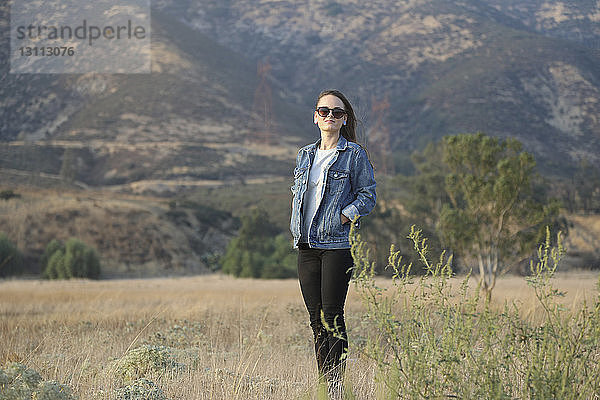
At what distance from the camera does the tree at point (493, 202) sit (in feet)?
41.9

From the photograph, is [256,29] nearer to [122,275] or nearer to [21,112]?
[21,112]

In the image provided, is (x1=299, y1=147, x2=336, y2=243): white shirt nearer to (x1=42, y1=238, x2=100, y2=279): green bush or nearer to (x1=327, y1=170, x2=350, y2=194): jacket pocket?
(x1=327, y1=170, x2=350, y2=194): jacket pocket

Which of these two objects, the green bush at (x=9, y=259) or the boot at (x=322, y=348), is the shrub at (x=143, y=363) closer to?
the boot at (x=322, y=348)

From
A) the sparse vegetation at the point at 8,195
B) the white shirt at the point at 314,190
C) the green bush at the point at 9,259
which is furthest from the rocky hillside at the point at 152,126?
the white shirt at the point at 314,190

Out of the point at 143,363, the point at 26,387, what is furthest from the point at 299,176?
the point at 26,387

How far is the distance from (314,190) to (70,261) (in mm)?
26298

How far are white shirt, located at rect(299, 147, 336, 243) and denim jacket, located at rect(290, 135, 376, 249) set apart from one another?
0.08 ft

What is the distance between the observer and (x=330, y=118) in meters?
4.34

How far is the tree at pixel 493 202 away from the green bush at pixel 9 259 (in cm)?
2101

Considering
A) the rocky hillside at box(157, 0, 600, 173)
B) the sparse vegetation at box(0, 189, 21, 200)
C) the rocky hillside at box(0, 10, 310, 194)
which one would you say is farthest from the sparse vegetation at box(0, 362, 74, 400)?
the rocky hillside at box(0, 10, 310, 194)

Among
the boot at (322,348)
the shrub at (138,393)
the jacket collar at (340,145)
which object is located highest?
the jacket collar at (340,145)

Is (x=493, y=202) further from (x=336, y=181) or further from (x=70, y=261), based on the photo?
(x=70, y=261)

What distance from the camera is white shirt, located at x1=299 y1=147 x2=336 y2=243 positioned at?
13.6 ft

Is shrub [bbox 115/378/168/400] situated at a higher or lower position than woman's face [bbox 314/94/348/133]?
lower
